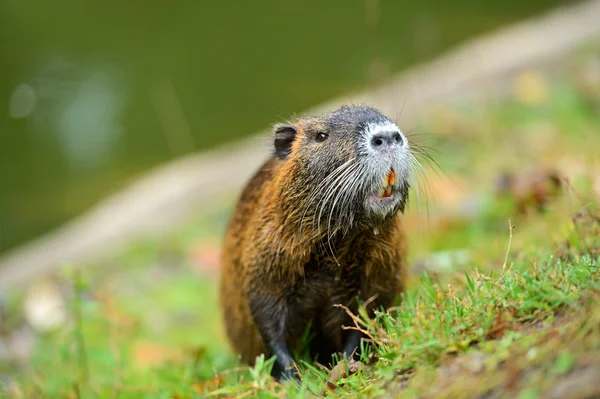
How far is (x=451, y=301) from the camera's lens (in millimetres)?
2926

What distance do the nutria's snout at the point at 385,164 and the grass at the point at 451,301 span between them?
1.00 ft

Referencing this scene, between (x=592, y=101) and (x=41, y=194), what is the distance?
633 centimetres

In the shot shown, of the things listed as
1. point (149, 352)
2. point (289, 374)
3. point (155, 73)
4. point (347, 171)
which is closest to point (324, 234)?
point (347, 171)

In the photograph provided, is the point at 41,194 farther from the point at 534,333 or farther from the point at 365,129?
the point at 534,333

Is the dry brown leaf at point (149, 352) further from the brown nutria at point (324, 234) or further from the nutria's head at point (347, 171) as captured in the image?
the nutria's head at point (347, 171)

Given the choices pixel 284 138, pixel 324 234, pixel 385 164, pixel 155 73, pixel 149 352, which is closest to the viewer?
pixel 385 164

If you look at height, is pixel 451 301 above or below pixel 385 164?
below

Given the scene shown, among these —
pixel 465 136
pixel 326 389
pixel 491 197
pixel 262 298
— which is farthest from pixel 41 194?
pixel 326 389

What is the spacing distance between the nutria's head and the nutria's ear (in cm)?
8

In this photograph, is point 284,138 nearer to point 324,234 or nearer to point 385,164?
point 324,234

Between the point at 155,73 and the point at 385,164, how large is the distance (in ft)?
30.8

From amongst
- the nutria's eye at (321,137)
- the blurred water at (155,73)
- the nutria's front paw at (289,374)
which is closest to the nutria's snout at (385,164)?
the nutria's eye at (321,137)

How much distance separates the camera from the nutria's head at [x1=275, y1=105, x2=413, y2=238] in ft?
10.1

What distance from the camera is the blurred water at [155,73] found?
33.4 feet
